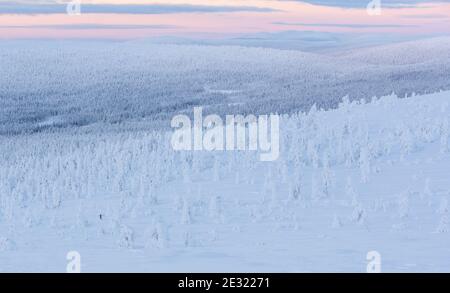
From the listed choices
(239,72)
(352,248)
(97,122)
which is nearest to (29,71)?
(239,72)

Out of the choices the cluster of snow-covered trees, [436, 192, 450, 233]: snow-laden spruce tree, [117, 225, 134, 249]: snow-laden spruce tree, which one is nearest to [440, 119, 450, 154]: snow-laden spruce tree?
the cluster of snow-covered trees

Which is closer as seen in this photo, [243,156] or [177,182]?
[177,182]

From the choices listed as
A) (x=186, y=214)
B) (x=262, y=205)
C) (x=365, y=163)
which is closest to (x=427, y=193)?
(x=365, y=163)

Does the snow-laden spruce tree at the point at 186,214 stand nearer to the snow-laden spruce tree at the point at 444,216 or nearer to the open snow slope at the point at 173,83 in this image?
the snow-laden spruce tree at the point at 444,216

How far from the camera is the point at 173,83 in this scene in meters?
92.9

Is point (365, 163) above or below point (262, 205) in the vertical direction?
above

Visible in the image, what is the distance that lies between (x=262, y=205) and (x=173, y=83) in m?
80.2

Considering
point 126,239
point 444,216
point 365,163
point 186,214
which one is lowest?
point 126,239

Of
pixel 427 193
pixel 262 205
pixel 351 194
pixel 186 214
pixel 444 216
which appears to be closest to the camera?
pixel 444 216

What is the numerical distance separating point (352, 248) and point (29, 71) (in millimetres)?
102439

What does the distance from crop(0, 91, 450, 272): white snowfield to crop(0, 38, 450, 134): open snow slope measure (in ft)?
150

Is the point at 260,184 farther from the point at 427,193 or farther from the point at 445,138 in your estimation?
the point at 445,138
